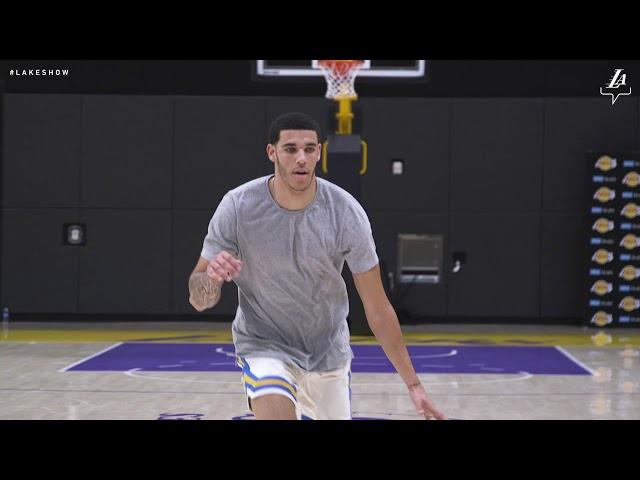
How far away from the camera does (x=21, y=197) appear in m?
15.9

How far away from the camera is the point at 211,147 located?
627 inches

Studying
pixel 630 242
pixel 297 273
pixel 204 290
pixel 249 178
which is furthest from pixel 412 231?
pixel 204 290

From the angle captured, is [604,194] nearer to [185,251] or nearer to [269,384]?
[185,251]

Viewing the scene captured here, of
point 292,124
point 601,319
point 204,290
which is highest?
point 292,124

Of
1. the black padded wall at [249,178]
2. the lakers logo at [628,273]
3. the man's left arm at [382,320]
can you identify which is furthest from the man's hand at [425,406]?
the lakers logo at [628,273]

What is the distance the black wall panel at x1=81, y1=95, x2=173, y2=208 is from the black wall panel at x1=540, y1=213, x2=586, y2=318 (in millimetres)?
6054

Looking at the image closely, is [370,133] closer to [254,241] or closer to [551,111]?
[551,111]

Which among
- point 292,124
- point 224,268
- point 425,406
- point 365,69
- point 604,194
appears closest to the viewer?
point 224,268

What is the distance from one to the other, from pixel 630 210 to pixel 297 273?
11886 mm

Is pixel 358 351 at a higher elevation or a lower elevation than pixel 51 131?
lower

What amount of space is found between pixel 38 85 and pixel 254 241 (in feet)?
40.4

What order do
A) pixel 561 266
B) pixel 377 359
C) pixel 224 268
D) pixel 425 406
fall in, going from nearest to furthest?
pixel 224 268 → pixel 425 406 → pixel 377 359 → pixel 561 266
